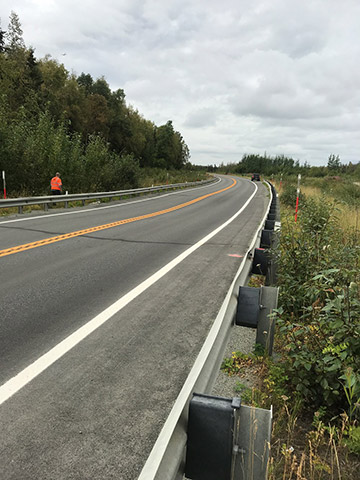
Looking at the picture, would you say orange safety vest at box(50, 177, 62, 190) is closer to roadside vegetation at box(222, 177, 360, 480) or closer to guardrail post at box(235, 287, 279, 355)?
roadside vegetation at box(222, 177, 360, 480)

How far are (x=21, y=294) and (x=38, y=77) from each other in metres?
50.2

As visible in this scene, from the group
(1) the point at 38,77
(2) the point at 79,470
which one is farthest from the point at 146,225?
(1) the point at 38,77

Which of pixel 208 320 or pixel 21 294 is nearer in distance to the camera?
pixel 208 320

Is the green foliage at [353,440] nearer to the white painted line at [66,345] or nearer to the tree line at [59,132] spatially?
the white painted line at [66,345]

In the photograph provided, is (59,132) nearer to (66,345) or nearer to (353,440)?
(66,345)

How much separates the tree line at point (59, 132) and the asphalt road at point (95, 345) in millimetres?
10422

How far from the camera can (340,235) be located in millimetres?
9883

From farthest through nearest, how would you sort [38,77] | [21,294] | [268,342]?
[38,77] < [21,294] < [268,342]

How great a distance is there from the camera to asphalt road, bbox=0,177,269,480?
8.22ft

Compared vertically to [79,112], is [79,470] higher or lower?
lower

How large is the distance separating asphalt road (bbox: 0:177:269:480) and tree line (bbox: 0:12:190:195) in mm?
10422

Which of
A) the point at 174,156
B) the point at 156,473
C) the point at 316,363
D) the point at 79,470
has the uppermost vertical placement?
the point at 174,156

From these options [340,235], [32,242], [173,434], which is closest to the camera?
[173,434]

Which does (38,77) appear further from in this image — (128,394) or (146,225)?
(128,394)
